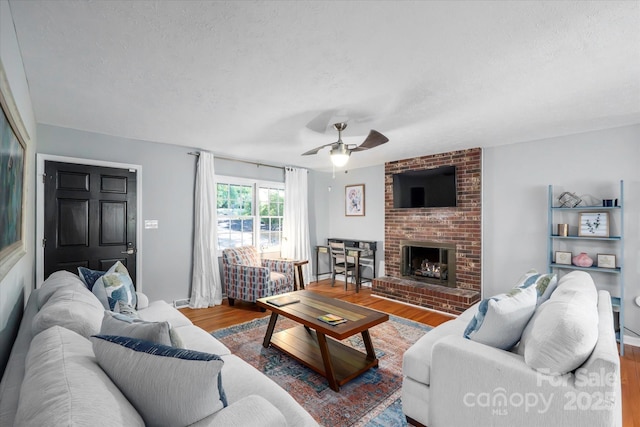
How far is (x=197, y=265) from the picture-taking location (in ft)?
14.3

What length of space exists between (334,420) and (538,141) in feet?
13.6

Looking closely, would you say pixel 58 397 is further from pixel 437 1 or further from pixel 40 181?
pixel 40 181

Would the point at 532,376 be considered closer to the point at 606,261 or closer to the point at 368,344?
the point at 368,344

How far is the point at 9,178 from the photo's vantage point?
148cm

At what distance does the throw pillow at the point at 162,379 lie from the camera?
998 mm

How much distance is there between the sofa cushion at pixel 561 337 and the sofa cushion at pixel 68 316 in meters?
2.21

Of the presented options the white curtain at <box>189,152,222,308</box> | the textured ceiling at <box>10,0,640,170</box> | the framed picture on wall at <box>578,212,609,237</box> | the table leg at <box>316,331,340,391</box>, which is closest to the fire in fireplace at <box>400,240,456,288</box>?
the framed picture on wall at <box>578,212,609,237</box>

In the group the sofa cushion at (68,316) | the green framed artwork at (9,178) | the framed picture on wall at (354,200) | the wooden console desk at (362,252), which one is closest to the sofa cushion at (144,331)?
the sofa cushion at (68,316)

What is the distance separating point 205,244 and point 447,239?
3.78 metres

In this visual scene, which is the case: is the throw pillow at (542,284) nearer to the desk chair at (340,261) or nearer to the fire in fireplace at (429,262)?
the fire in fireplace at (429,262)

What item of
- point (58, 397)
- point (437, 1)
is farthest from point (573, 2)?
point (58, 397)

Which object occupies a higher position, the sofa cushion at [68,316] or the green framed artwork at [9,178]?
the green framed artwork at [9,178]

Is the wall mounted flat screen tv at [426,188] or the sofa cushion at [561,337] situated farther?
the wall mounted flat screen tv at [426,188]

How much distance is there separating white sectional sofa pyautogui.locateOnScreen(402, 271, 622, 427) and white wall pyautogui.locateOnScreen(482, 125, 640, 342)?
2.14 m
